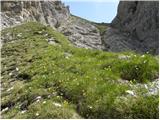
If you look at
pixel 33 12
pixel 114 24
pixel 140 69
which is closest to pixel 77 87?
pixel 140 69

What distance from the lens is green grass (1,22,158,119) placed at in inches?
573

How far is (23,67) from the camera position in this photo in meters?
25.4

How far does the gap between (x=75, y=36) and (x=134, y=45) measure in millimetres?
14569

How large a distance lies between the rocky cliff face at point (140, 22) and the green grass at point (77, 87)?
6046 cm

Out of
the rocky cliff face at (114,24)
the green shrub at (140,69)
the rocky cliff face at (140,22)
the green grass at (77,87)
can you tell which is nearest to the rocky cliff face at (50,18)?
the rocky cliff face at (114,24)

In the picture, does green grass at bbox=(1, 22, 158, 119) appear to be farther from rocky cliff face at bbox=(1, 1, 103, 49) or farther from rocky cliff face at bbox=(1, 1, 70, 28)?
rocky cliff face at bbox=(1, 1, 103, 49)

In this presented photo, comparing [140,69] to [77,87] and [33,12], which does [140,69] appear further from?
[33,12]

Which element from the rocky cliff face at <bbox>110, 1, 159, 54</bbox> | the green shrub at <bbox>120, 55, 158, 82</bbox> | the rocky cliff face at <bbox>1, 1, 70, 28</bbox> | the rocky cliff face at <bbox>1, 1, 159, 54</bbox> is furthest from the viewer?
the rocky cliff face at <bbox>110, 1, 159, 54</bbox>

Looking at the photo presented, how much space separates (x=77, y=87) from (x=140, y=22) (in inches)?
3499

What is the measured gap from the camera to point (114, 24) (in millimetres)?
125188

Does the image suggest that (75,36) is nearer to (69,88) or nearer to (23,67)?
(23,67)

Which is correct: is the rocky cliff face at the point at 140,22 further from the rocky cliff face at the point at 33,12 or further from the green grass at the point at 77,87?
the green grass at the point at 77,87

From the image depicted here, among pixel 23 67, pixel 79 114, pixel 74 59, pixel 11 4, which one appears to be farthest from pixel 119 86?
pixel 11 4

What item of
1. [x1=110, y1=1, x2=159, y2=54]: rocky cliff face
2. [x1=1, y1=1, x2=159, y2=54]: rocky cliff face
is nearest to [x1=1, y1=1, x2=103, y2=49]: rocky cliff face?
[x1=1, y1=1, x2=159, y2=54]: rocky cliff face
